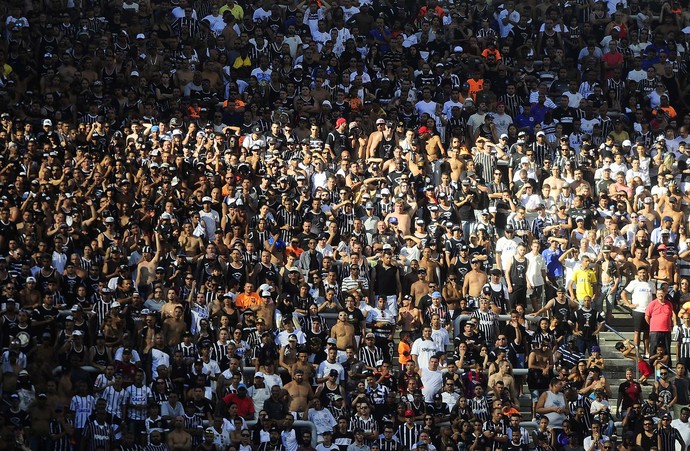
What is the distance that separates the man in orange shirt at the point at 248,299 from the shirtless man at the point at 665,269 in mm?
6459

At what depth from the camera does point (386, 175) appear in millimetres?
27516

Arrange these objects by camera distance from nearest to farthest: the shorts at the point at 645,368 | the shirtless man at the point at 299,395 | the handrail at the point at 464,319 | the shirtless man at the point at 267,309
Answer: the shirtless man at the point at 299,395
the shirtless man at the point at 267,309
the shorts at the point at 645,368
the handrail at the point at 464,319

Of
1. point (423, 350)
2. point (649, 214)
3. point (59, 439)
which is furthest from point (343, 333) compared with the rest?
point (649, 214)

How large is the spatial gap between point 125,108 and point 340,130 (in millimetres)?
3930

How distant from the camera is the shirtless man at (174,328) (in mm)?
23375

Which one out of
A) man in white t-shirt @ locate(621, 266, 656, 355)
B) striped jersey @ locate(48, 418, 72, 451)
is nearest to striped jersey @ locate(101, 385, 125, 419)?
striped jersey @ locate(48, 418, 72, 451)

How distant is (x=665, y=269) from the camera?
2558 centimetres

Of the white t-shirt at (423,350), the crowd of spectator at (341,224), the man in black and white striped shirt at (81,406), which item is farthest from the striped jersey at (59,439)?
the white t-shirt at (423,350)

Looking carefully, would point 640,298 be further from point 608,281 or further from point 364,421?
point 364,421

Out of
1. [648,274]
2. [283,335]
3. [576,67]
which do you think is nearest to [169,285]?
[283,335]

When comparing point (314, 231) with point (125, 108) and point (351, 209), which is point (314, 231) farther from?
point (125, 108)

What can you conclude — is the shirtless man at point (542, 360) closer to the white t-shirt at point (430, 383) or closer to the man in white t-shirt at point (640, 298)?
the white t-shirt at point (430, 383)

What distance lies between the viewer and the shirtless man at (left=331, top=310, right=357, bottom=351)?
23.6 meters

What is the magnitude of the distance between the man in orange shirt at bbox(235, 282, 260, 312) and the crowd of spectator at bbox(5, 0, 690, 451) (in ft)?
0.12
